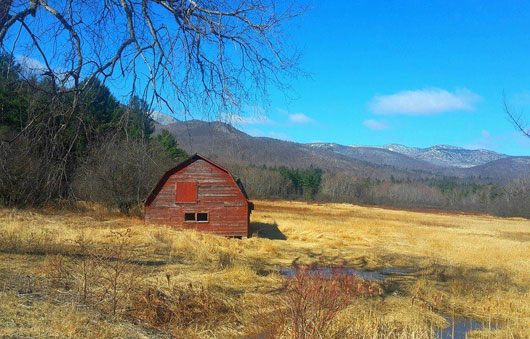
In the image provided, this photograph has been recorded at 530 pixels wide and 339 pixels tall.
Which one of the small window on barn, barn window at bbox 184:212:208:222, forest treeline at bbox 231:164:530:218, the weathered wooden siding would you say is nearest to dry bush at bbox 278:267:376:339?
the weathered wooden siding

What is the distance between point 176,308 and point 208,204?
1978 cm

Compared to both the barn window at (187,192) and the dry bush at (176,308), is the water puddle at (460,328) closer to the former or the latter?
the dry bush at (176,308)

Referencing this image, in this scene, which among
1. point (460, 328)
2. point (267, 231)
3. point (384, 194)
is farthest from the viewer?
point (384, 194)

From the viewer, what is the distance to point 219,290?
10.0 meters

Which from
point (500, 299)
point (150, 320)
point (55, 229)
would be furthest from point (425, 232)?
point (150, 320)

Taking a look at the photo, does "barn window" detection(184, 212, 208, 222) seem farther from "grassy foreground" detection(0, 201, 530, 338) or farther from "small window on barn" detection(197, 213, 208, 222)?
"grassy foreground" detection(0, 201, 530, 338)

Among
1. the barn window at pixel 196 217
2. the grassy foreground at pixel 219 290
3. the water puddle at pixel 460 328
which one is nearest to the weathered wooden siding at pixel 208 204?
the barn window at pixel 196 217

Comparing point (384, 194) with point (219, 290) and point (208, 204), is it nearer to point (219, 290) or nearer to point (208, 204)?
point (208, 204)

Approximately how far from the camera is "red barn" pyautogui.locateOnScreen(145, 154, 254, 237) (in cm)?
2667

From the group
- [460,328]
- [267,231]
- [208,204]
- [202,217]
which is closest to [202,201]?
[208,204]

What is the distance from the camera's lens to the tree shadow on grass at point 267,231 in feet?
97.2

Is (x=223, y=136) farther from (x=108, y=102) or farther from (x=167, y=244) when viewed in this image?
(x=167, y=244)

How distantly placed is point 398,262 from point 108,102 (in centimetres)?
1841

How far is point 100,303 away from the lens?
665 cm
